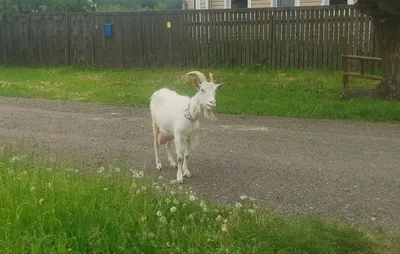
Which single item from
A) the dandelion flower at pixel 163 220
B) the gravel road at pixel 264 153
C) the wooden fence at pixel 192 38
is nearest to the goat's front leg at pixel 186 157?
the gravel road at pixel 264 153

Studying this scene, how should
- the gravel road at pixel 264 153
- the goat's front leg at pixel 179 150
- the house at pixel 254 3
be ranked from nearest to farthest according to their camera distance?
the gravel road at pixel 264 153 → the goat's front leg at pixel 179 150 → the house at pixel 254 3

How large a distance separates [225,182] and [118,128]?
13.3 feet

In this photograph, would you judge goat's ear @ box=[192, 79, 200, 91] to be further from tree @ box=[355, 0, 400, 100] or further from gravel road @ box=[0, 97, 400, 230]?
tree @ box=[355, 0, 400, 100]

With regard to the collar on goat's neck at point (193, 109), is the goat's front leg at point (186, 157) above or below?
below

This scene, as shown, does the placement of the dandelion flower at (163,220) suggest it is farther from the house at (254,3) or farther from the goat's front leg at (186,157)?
the house at (254,3)

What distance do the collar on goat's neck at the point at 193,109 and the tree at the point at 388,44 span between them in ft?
21.2

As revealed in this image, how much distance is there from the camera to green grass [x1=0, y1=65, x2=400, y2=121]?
12.0 metres

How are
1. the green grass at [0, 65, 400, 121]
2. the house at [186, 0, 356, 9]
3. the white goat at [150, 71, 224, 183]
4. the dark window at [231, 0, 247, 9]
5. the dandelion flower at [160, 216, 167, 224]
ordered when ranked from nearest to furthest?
the dandelion flower at [160, 216, 167, 224] → the white goat at [150, 71, 224, 183] → the green grass at [0, 65, 400, 121] → the house at [186, 0, 356, 9] → the dark window at [231, 0, 247, 9]

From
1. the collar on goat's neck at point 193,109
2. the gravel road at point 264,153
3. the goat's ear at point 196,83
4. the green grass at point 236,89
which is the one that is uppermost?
the goat's ear at point 196,83

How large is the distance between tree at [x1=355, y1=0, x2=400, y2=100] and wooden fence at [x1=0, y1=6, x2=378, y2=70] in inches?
174

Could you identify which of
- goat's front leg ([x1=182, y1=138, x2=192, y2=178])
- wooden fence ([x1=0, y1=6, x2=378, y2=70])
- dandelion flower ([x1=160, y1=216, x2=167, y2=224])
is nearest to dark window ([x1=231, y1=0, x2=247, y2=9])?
wooden fence ([x1=0, y1=6, x2=378, y2=70])

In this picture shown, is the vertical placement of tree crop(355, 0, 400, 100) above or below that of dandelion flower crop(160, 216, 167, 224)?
above

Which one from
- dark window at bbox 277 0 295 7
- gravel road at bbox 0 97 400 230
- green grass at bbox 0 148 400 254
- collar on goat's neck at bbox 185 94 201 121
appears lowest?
gravel road at bbox 0 97 400 230

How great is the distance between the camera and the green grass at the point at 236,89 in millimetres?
12033
